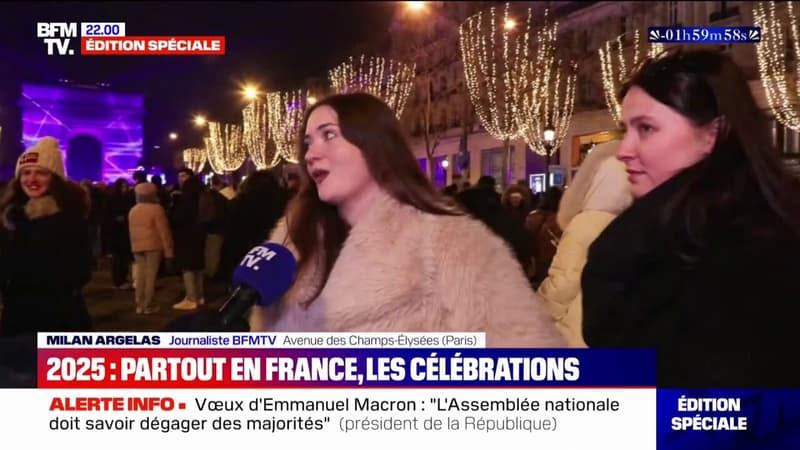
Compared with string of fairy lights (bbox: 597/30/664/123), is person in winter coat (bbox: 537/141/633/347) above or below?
below

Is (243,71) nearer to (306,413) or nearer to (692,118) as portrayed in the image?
(306,413)

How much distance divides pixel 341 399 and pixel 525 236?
612 millimetres

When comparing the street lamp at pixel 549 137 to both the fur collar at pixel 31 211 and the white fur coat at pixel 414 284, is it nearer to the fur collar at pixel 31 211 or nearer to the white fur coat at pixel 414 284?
the white fur coat at pixel 414 284

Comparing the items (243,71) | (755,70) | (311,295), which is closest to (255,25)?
(243,71)

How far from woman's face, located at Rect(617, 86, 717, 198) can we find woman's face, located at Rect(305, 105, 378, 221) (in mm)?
494

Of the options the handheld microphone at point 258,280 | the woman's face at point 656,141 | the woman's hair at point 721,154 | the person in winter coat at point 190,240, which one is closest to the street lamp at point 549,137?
the woman's face at point 656,141

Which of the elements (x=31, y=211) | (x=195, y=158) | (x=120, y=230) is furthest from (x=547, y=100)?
(x=120, y=230)

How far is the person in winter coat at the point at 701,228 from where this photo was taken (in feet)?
3.62

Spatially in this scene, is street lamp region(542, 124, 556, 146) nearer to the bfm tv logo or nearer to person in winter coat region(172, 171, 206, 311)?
person in winter coat region(172, 171, 206, 311)

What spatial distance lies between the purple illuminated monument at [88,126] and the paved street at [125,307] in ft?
1.03

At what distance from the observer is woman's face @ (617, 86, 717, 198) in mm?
1206

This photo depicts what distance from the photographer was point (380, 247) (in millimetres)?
1396

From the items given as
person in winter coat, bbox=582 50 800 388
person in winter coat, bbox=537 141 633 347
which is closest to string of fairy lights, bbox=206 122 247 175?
person in winter coat, bbox=537 141 633 347

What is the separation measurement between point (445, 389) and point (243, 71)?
2.95 ft
